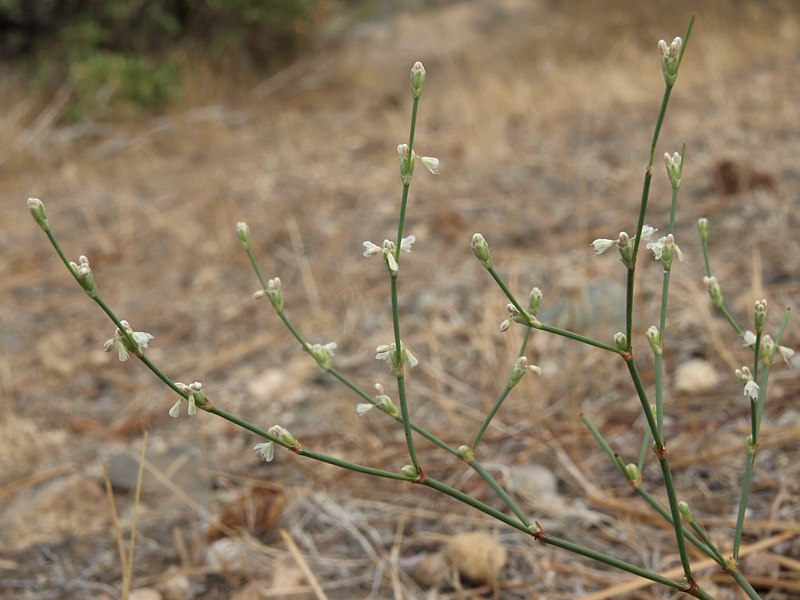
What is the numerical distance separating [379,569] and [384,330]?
115 cm

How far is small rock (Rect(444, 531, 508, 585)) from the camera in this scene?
125 centimetres

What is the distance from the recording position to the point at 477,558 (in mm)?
1263

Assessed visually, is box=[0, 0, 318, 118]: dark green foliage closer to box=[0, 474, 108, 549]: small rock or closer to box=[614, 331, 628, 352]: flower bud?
box=[0, 474, 108, 549]: small rock

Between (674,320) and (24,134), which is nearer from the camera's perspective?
(674,320)

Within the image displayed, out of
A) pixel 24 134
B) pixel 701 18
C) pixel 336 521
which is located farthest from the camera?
pixel 701 18

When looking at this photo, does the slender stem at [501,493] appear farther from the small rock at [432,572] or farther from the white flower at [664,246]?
the small rock at [432,572]

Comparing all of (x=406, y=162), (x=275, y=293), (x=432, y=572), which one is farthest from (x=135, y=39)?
(x=406, y=162)

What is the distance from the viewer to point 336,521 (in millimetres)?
1510

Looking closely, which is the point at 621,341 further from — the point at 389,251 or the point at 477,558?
the point at 477,558

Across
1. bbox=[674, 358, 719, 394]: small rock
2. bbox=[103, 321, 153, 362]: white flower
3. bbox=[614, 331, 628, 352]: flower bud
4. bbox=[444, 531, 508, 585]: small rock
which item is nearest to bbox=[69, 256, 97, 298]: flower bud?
bbox=[103, 321, 153, 362]: white flower

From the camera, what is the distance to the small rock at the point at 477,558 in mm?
1254

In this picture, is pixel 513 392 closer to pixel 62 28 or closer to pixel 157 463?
pixel 157 463

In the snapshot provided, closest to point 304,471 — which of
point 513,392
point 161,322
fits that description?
point 513,392

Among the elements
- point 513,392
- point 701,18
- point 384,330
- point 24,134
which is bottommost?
point 24,134
